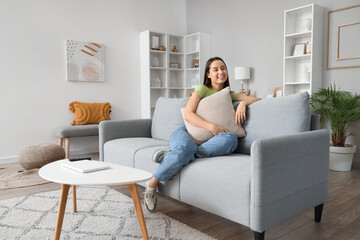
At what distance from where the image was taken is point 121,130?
2932 millimetres

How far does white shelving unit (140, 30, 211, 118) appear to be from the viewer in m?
5.10

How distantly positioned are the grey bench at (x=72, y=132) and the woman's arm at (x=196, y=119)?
2303 mm

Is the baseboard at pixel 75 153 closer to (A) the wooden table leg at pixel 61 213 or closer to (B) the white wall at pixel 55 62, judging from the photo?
(B) the white wall at pixel 55 62

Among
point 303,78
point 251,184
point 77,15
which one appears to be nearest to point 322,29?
point 303,78

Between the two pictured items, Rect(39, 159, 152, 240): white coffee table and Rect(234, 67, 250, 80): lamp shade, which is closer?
Rect(39, 159, 152, 240): white coffee table

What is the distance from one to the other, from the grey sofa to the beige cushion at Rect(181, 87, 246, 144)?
0.12m

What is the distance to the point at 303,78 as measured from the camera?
3912 mm

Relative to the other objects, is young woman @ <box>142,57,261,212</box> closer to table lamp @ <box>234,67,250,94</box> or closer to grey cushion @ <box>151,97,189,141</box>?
grey cushion @ <box>151,97,189,141</box>

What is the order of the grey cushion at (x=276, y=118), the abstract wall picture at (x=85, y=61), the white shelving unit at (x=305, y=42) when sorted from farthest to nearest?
the abstract wall picture at (x=85, y=61)
the white shelving unit at (x=305, y=42)
the grey cushion at (x=276, y=118)

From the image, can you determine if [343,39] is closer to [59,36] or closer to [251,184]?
[251,184]

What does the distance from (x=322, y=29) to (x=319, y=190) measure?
2.70 meters

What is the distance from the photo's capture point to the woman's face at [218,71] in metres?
2.30

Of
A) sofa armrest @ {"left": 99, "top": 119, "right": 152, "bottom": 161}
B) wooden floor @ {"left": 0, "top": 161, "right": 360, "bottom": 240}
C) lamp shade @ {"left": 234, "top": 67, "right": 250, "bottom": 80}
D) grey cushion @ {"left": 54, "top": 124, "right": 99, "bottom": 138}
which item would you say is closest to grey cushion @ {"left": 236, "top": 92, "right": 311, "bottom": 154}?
wooden floor @ {"left": 0, "top": 161, "right": 360, "bottom": 240}

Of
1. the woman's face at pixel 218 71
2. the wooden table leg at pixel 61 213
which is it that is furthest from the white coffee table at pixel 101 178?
the woman's face at pixel 218 71
